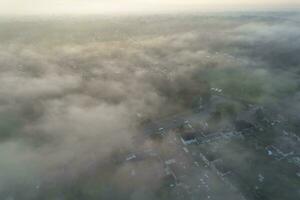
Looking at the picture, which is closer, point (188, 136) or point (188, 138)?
point (188, 138)

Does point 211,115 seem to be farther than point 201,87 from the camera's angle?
No

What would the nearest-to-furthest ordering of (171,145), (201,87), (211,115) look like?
(171,145)
(211,115)
(201,87)

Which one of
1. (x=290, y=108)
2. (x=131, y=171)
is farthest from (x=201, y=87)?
(x=131, y=171)

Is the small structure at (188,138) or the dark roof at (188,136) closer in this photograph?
the small structure at (188,138)

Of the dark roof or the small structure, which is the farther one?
the dark roof

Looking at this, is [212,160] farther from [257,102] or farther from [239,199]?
[257,102]

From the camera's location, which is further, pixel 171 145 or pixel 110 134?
pixel 110 134

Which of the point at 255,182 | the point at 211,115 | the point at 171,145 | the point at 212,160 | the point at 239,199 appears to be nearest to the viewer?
the point at 239,199

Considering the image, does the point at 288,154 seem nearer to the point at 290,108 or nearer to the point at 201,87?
the point at 290,108

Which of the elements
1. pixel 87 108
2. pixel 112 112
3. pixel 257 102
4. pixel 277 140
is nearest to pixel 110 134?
pixel 112 112
